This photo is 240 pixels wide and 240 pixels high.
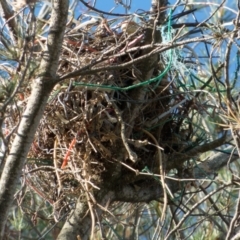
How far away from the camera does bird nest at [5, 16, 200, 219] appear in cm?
226

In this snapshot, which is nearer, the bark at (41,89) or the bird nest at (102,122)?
the bark at (41,89)

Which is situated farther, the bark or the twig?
the twig

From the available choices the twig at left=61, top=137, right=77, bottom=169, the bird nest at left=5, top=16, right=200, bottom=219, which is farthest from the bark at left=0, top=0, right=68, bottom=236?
the twig at left=61, top=137, right=77, bottom=169

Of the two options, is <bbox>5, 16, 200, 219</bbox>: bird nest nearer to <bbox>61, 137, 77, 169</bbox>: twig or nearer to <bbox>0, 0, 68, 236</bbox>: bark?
<bbox>61, 137, 77, 169</bbox>: twig

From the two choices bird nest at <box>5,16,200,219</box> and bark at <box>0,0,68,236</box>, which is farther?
bird nest at <box>5,16,200,219</box>

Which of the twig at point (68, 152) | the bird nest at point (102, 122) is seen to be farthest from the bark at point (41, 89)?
the twig at point (68, 152)

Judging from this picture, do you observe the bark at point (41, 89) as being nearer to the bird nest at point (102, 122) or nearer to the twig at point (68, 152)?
the bird nest at point (102, 122)

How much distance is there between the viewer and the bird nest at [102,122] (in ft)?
7.42

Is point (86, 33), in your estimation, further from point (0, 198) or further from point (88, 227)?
point (0, 198)

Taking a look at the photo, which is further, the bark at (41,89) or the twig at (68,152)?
the twig at (68,152)

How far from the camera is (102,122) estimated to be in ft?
7.45

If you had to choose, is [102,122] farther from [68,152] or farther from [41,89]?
[41,89]

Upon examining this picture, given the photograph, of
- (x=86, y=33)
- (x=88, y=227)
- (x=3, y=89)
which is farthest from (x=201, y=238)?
(x=3, y=89)

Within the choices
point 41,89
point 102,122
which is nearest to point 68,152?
point 102,122
